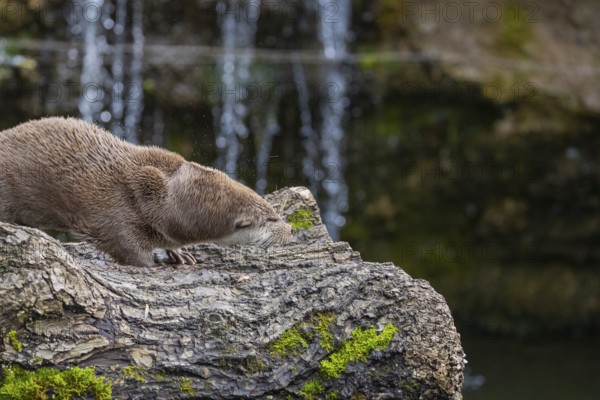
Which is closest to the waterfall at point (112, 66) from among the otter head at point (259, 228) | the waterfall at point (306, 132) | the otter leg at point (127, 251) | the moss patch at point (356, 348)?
the waterfall at point (306, 132)

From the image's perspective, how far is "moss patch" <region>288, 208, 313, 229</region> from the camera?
436 cm

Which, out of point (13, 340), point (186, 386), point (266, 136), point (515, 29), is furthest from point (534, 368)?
point (13, 340)

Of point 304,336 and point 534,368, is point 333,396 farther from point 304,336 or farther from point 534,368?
point 534,368

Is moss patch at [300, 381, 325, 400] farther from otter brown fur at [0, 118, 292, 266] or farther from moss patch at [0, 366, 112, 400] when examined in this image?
otter brown fur at [0, 118, 292, 266]

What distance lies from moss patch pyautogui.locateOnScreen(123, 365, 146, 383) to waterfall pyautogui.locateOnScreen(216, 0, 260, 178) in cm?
535

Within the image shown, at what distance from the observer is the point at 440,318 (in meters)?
3.24

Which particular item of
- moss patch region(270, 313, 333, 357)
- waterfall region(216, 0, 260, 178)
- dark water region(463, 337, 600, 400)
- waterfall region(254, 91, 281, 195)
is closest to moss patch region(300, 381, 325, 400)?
moss patch region(270, 313, 333, 357)

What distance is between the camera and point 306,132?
8.73 metres

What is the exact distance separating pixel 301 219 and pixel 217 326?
4.26ft

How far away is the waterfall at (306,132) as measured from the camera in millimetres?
8648

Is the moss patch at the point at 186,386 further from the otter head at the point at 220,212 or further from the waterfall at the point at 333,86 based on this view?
the waterfall at the point at 333,86

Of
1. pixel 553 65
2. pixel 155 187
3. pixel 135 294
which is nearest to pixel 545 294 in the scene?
pixel 553 65

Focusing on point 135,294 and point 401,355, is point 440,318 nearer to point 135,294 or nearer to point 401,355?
point 401,355

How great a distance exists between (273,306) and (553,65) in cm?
607
